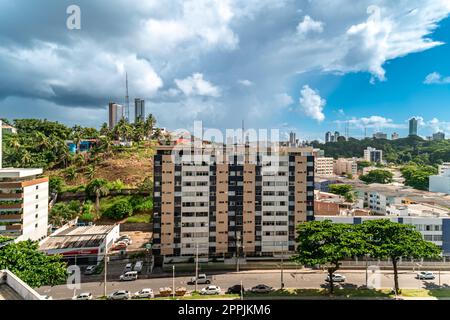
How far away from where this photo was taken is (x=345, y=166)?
2702 centimetres

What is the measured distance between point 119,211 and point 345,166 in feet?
78.3

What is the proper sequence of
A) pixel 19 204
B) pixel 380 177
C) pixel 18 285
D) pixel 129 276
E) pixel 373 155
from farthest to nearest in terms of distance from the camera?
pixel 373 155 → pixel 380 177 → pixel 19 204 → pixel 129 276 → pixel 18 285

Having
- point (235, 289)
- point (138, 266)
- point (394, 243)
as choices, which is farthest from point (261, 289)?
point (138, 266)

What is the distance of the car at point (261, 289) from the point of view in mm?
5870

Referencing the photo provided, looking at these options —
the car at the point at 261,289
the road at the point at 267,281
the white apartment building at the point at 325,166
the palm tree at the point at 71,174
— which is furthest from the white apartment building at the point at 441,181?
the palm tree at the point at 71,174

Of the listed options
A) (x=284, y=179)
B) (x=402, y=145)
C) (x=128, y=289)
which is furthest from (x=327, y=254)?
(x=402, y=145)

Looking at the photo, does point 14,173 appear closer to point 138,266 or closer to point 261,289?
point 138,266

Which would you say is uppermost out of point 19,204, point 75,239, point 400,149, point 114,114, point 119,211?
point 114,114

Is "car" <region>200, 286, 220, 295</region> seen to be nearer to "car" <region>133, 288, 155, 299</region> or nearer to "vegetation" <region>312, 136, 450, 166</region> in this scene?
"car" <region>133, 288, 155, 299</region>

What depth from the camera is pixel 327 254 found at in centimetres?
551

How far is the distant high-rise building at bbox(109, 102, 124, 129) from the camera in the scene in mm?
13282

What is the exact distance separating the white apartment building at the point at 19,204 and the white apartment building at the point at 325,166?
24.1 m

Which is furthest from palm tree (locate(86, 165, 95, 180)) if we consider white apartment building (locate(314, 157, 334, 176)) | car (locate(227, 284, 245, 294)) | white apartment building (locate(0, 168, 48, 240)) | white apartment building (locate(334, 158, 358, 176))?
white apartment building (locate(334, 158, 358, 176))

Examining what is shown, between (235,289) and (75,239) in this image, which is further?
(75,239)
